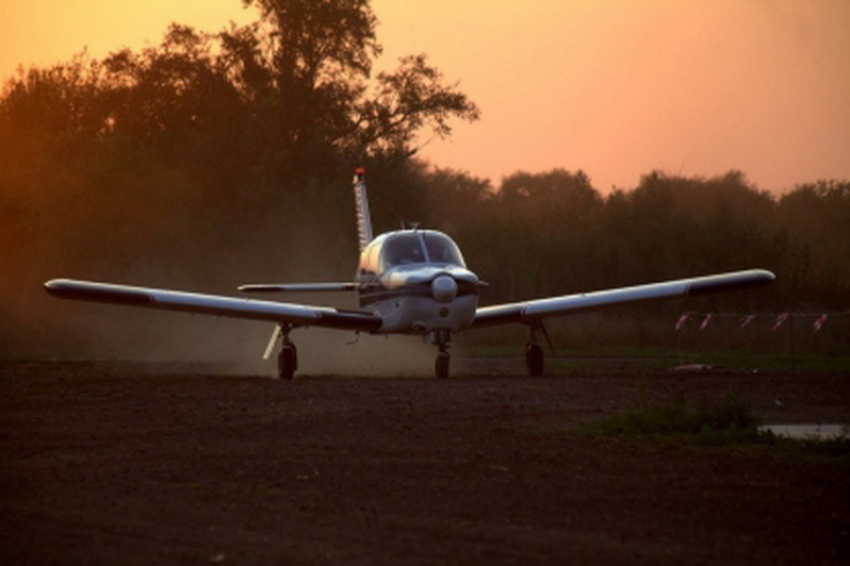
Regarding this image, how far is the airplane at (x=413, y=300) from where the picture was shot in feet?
77.6

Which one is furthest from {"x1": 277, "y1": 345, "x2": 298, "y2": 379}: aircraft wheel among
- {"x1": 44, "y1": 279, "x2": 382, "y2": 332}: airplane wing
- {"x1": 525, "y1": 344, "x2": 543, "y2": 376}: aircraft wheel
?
{"x1": 525, "y1": 344, "x2": 543, "y2": 376}: aircraft wheel

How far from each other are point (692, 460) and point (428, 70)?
47.4 meters

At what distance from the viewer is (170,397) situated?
1945 centimetres

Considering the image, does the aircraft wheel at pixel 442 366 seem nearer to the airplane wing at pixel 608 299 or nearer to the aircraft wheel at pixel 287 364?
the airplane wing at pixel 608 299

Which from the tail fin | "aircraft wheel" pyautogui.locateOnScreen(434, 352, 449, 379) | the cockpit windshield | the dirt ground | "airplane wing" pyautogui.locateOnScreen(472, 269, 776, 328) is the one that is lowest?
the dirt ground

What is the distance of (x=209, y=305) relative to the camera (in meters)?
24.4

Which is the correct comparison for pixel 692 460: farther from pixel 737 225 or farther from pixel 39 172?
pixel 39 172

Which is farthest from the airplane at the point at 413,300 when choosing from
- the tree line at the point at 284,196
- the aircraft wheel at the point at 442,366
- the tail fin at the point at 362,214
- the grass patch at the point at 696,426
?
the tree line at the point at 284,196

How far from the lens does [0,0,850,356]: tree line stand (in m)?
46.0

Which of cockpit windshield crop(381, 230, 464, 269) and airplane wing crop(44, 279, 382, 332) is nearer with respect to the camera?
airplane wing crop(44, 279, 382, 332)

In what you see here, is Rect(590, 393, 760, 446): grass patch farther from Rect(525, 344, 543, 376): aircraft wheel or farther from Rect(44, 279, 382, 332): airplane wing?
Rect(44, 279, 382, 332): airplane wing

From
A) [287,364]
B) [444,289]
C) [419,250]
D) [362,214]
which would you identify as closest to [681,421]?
[444,289]

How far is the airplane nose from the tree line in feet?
64.5

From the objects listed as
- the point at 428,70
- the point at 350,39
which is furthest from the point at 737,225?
the point at 350,39
